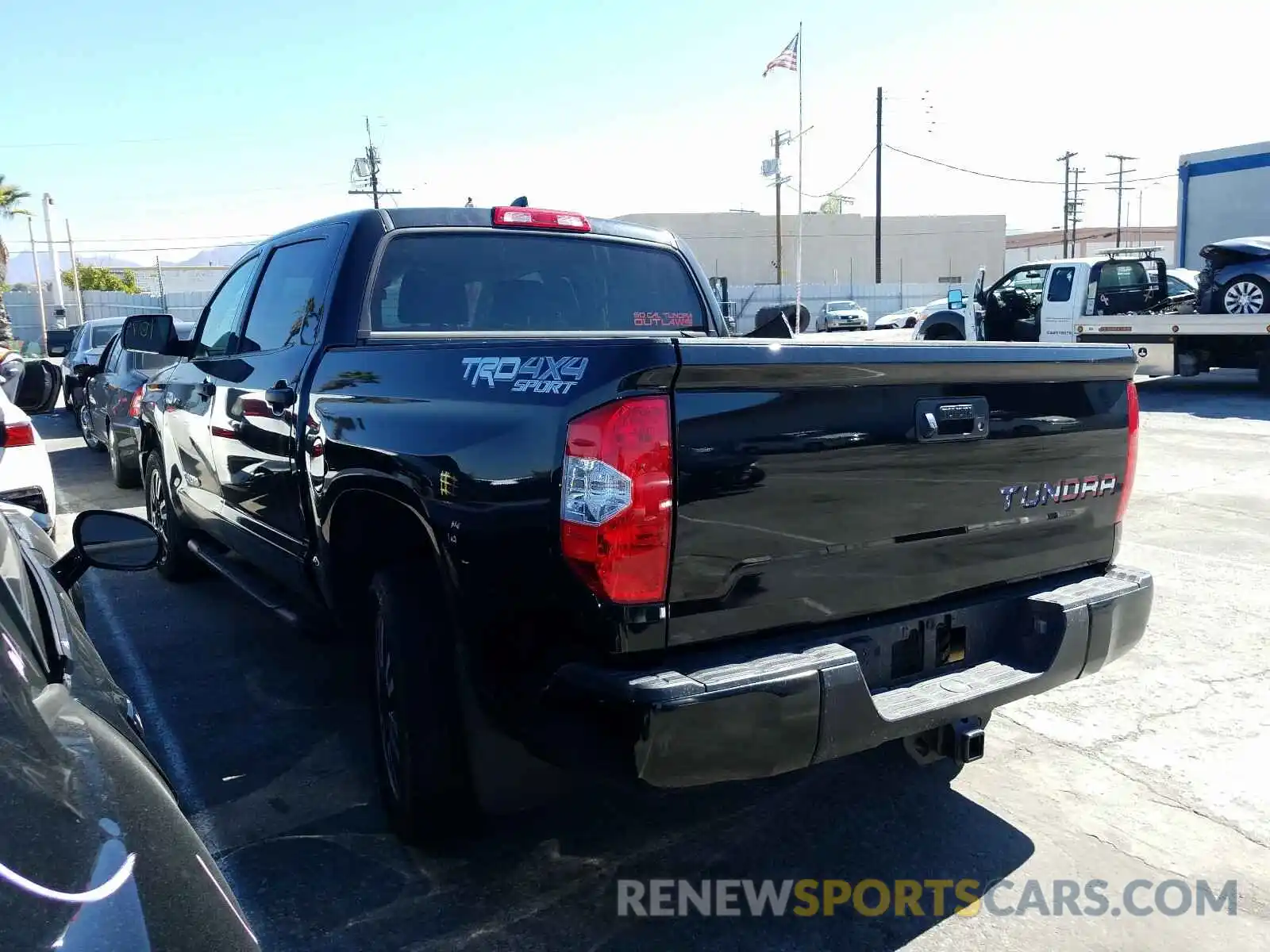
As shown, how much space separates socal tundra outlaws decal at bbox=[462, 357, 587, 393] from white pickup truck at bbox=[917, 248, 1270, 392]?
524 inches

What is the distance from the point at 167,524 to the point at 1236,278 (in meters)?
15.2

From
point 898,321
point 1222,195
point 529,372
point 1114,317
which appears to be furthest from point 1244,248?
point 898,321

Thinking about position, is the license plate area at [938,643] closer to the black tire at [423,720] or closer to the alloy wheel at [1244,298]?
the black tire at [423,720]

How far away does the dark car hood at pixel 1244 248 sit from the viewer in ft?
49.1

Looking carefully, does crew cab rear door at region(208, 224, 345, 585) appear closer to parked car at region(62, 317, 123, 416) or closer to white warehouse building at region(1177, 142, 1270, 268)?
parked car at region(62, 317, 123, 416)

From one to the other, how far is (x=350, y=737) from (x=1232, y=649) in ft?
13.4

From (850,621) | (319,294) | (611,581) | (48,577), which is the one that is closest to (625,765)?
(611,581)

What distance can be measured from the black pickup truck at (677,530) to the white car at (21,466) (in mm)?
2062

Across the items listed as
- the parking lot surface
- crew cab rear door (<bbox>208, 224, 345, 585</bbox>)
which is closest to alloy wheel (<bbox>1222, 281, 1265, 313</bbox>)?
the parking lot surface

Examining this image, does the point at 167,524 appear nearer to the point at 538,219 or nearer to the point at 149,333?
the point at 149,333

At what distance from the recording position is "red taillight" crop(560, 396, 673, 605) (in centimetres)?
231

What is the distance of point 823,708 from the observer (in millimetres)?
2422

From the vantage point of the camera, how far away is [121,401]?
9.23 m

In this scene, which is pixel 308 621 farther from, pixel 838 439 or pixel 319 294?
pixel 838 439
